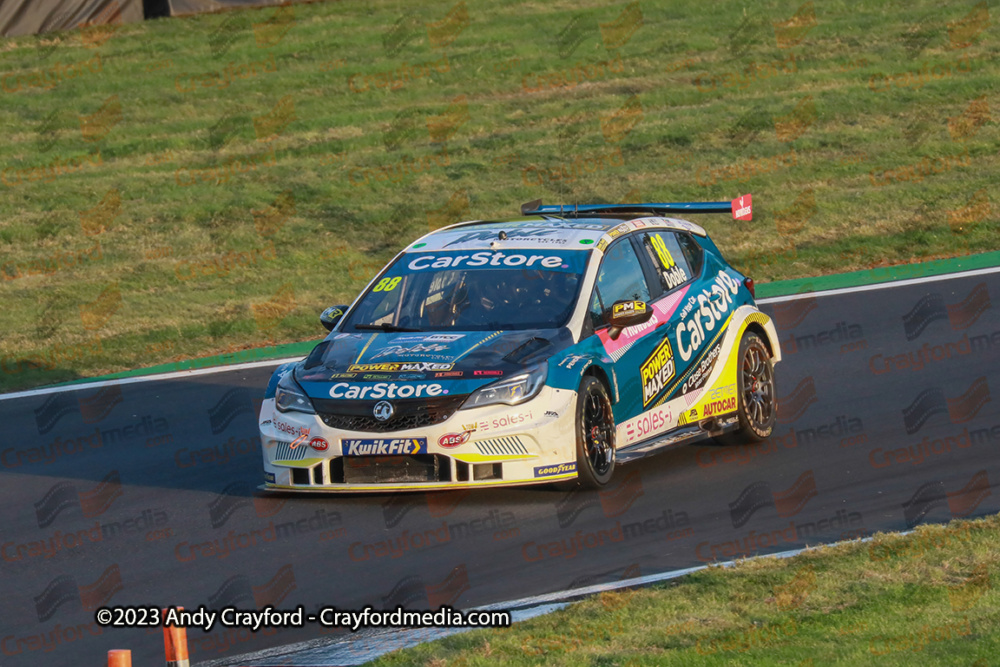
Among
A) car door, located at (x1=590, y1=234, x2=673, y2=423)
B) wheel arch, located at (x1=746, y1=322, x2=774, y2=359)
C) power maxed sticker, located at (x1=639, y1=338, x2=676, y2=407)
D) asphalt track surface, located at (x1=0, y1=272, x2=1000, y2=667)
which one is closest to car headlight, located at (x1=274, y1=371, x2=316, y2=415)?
asphalt track surface, located at (x1=0, y1=272, x2=1000, y2=667)

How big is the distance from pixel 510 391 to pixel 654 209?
2845mm

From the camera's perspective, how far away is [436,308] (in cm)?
962

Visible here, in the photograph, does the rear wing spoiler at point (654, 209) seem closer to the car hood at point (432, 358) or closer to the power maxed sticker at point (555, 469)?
the car hood at point (432, 358)

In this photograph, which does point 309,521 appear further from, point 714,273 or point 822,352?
point 822,352

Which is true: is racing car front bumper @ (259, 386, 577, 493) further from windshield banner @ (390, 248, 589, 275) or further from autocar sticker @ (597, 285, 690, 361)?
windshield banner @ (390, 248, 589, 275)

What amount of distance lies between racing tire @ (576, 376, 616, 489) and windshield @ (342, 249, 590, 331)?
1.78 feet

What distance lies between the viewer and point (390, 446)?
8469 mm

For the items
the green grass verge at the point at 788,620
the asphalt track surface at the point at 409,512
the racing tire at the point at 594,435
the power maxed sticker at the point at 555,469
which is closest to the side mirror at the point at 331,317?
the asphalt track surface at the point at 409,512

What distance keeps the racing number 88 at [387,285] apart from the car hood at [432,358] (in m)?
0.65

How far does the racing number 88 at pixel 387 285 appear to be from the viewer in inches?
391

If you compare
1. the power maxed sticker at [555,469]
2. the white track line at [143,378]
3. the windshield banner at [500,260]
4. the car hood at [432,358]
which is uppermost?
the windshield banner at [500,260]

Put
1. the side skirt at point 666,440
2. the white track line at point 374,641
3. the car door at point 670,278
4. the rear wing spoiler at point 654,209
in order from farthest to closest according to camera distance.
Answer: the rear wing spoiler at point 654,209, the car door at point 670,278, the side skirt at point 666,440, the white track line at point 374,641

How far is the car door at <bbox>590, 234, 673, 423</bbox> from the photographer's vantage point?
9.26 metres

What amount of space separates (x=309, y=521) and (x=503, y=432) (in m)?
1.27
